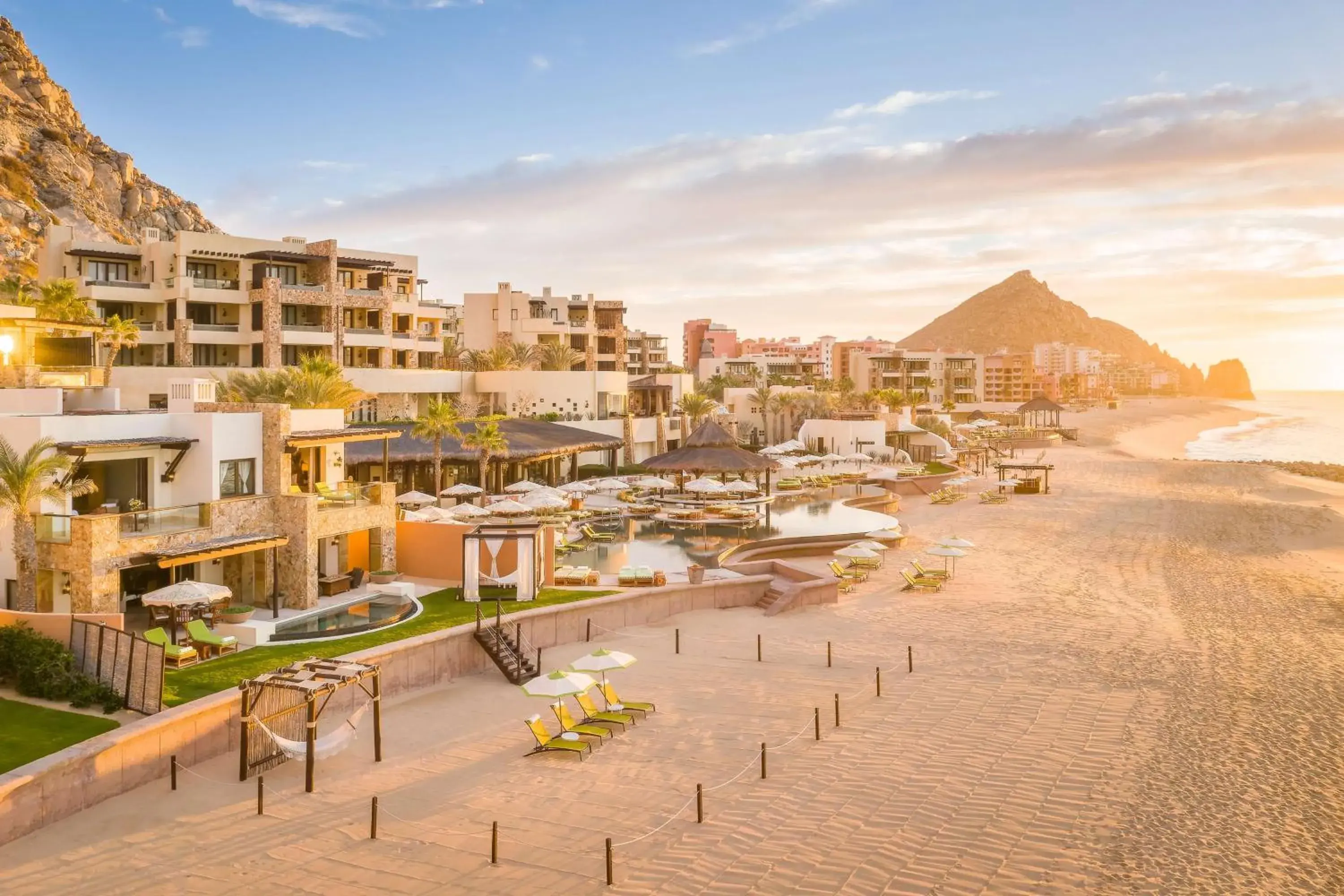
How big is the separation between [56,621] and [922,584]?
77.5 ft

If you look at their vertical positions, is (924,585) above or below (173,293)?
below

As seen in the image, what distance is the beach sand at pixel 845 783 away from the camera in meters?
12.1

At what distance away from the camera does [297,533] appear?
24047mm

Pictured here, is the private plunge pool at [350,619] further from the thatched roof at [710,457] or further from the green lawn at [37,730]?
the thatched roof at [710,457]

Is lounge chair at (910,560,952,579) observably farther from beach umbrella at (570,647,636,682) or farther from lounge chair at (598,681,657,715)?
beach umbrella at (570,647,636,682)

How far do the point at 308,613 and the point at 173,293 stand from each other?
38.3 meters

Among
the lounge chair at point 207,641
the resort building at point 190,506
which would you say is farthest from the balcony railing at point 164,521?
the lounge chair at point 207,641

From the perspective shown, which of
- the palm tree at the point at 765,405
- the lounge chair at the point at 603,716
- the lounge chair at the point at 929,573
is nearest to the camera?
the lounge chair at the point at 603,716

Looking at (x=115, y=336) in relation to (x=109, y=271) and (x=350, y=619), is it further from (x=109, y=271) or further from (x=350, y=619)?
(x=350, y=619)

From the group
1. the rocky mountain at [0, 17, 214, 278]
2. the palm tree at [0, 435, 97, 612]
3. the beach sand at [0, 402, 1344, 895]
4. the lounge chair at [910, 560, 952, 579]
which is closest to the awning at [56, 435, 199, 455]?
the palm tree at [0, 435, 97, 612]

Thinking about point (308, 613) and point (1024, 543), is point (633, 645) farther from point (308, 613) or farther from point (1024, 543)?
point (1024, 543)

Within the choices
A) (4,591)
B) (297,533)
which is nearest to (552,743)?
(297,533)

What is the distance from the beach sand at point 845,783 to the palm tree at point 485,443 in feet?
57.4

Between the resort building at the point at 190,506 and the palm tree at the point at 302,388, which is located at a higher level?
the palm tree at the point at 302,388
